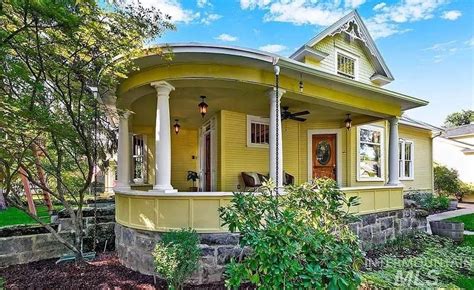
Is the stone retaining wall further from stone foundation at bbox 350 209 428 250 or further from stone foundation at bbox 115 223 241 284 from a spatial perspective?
stone foundation at bbox 350 209 428 250

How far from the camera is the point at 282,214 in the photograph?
280 centimetres

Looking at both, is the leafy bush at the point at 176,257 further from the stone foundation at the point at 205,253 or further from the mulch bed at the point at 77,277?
the mulch bed at the point at 77,277

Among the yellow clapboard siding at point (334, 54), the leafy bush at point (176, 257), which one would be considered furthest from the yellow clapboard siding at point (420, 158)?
the leafy bush at point (176, 257)

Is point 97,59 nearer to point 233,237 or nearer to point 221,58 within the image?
point 221,58

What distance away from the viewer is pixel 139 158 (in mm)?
9898

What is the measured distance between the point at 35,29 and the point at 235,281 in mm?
3975

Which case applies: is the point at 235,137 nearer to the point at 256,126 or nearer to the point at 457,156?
the point at 256,126

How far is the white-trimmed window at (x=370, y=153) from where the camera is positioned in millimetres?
9398

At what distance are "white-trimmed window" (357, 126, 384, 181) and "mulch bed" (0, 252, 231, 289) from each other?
6.83 meters

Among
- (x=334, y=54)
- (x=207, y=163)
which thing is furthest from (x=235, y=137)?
(x=334, y=54)

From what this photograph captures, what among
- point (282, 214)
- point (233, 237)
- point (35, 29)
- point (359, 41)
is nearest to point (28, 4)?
point (35, 29)

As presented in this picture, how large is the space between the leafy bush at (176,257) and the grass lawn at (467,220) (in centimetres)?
810

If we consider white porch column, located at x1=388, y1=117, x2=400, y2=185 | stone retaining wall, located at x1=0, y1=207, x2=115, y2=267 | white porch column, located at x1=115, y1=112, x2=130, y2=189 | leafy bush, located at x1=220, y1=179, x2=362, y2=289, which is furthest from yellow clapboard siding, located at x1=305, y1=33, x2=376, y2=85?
stone retaining wall, located at x1=0, y1=207, x2=115, y2=267

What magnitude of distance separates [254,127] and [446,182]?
1216cm
